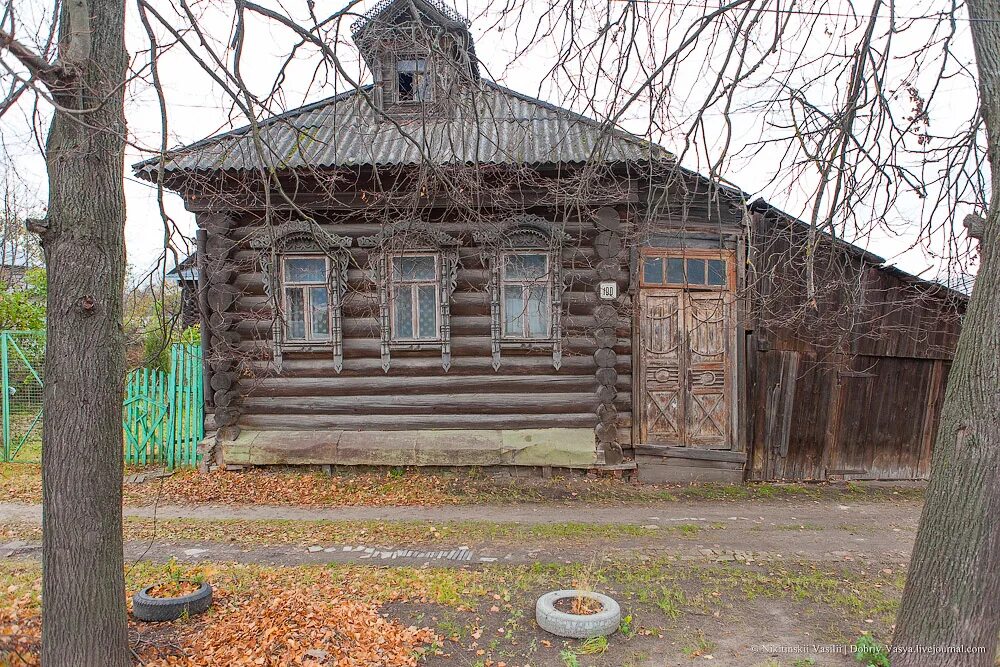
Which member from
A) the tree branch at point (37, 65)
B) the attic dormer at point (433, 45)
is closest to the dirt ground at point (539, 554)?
the tree branch at point (37, 65)

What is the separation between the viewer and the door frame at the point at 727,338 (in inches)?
349

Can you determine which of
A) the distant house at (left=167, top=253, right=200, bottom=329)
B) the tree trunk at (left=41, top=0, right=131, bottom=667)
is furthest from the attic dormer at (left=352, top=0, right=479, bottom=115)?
the distant house at (left=167, top=253, right=200, bottom=329)

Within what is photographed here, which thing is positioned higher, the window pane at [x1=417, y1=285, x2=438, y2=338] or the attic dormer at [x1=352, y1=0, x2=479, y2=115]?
the attic dormer at [x1=352, y1=0, x2=479, y2=115]

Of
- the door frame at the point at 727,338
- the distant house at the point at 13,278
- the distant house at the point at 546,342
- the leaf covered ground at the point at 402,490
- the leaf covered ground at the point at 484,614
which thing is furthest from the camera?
the distant house at the point at 13,278

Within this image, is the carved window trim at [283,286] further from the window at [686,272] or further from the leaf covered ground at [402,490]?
the window at [686,272]

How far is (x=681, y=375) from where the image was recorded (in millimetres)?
8953

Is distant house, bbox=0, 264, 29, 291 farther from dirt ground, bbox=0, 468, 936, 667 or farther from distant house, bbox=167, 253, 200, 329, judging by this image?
dirt ground, bbox=0, 468, 936, 667

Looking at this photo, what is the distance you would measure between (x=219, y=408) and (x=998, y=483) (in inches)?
341

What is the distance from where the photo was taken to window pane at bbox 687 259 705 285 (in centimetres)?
903

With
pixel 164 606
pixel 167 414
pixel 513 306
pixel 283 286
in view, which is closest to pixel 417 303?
pixel 513 306

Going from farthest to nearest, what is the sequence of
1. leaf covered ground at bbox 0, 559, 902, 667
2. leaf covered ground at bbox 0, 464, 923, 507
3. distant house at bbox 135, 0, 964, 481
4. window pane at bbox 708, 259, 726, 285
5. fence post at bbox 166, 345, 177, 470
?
fence post at bbox 166, 345, 177, 470 < window pane at bbox 708, 259, 726, 285 < distant house at bbox 135, 0, 964, 481 < leaf covered ground at bbox 0, 464, 923, 507 < leaf covered ground at bbox 0, 559, 902, 667

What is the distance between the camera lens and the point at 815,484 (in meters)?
9.07

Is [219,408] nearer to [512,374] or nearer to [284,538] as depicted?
[284,538]

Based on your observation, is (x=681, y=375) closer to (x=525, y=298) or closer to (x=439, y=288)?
(x=525, y=298)
